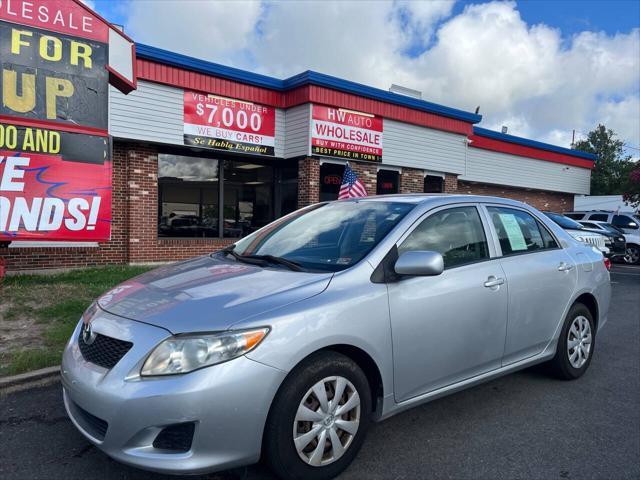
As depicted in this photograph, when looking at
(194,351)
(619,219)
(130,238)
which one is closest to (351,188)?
(130,238)

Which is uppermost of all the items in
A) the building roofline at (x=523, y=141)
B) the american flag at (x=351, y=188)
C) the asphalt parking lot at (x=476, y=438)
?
the building roofline at (x=523, y=141)

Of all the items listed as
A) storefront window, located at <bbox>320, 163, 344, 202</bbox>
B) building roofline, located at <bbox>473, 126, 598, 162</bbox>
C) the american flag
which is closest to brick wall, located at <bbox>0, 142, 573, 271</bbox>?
the american flag

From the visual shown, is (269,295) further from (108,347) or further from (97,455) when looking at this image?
(97,455)

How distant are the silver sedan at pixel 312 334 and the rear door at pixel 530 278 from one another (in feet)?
0.06

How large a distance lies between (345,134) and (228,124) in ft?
9.98

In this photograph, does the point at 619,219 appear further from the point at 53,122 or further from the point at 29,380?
the point at 29,380

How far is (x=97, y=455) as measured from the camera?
9.78 ft

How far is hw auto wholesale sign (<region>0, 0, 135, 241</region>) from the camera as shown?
21.1 ft

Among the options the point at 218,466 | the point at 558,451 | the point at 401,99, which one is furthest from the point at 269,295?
the point at 401,99

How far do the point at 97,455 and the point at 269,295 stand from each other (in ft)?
4.86

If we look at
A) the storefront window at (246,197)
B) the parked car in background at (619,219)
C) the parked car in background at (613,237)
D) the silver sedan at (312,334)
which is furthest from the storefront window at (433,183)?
the silver sedan at (312,334)

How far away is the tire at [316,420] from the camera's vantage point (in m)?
2.49

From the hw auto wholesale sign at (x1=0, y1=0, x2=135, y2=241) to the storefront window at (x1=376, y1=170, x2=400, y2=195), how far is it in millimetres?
8886

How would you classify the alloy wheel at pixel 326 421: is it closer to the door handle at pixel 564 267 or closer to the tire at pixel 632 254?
the door handle at pixel 564 267
